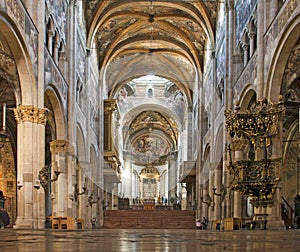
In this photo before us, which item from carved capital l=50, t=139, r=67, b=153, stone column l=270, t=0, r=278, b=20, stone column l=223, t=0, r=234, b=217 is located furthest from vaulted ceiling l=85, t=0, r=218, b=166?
stone column l=270, t=0, r=278, b=20

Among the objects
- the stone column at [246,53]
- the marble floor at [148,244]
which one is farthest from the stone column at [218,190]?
the marble floor at [148,244]

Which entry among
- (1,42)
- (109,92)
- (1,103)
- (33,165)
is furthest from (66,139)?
(109,92)

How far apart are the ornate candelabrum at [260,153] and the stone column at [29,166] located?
6.03 meters

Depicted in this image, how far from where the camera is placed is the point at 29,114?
1661 cm

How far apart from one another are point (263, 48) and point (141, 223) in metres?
22.1

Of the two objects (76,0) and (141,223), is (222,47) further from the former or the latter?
(141,223)

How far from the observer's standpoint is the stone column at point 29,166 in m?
16.3

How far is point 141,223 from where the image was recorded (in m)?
36.9

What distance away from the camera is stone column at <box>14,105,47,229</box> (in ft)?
53.5

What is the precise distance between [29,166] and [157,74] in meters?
28.6

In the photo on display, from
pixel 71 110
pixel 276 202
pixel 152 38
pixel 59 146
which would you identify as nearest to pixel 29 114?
pixel 59 146

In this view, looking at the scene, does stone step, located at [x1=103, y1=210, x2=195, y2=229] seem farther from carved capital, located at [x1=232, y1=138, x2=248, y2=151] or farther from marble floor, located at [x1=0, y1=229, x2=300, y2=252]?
marble floor, located at [x1=0, y1=229, x2=300, y2=252]

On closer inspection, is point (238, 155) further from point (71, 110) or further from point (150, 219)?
point (150, 219)

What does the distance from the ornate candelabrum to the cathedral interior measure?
0.10 ft
